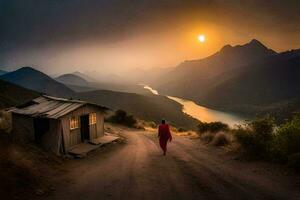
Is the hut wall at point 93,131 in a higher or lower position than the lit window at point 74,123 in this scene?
lower

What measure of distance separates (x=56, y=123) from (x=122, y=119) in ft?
95.1

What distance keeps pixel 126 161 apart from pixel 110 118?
33003 millimetres

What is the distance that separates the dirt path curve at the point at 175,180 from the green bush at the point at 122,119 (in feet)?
102

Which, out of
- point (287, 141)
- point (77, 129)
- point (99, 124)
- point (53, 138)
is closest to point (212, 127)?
point (99, 124)

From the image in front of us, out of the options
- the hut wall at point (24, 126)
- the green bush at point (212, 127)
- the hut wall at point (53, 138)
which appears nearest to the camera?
the hut wall at point (53, 138)

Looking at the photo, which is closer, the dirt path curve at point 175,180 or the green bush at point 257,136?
the dirt path curve at point 175,180

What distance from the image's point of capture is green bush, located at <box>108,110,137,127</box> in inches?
1912

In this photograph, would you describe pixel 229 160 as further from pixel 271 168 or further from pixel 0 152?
pixel 0 152

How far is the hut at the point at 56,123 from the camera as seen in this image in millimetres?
20078

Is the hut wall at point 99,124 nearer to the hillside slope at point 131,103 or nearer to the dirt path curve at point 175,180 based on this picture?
the dirt path curve at point 175,180

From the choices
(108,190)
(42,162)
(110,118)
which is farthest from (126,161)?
(110,118)

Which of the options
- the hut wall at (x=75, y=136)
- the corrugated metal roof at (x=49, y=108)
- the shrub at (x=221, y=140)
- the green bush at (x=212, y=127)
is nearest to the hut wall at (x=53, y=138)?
the corrugated metal roof at (x=49, y=108)

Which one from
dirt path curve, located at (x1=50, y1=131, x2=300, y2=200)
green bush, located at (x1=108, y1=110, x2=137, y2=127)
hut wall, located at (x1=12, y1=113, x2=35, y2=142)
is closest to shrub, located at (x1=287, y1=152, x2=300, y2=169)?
dirt path curve, located at (x1=50, y1=131, x2=300, y2=200)

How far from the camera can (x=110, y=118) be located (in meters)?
49.8
